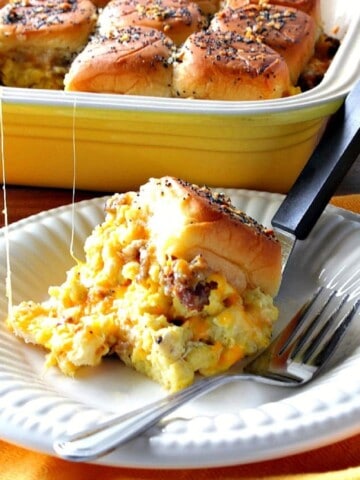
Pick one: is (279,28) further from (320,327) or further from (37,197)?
(320,327)

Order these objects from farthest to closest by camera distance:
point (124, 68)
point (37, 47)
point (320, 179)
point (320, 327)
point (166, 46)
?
point (37, 47) < point (166, 46) < point (124, 68) < point (320, 179) < point (320, 327)

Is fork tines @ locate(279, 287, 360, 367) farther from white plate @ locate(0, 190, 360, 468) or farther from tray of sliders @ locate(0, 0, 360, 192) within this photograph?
tray of sliders @ locate(0, 0, 360, 192)

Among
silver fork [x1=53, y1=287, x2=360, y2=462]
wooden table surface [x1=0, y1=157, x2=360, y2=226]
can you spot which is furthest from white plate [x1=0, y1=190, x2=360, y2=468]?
wooden table surface [x1=0, y1=157, x2=360, y2=226]

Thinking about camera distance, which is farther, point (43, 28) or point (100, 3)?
point (100, 3)

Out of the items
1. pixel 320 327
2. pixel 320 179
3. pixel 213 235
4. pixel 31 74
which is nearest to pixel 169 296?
pixel 213 235

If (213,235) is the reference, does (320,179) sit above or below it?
below

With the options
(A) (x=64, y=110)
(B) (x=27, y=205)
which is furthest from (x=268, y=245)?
(B) (x=27, y=205)

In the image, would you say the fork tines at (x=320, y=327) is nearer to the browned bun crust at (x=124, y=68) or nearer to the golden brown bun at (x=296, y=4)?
the browned bun crust at (x=124, y=68)
